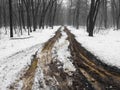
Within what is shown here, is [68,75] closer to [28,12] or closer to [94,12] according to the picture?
[94,12]

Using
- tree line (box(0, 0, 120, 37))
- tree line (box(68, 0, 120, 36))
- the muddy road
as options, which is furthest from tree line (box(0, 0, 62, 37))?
the muddy road

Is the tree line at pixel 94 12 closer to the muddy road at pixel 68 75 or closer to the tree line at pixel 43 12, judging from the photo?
the tree line at pixel 43 12

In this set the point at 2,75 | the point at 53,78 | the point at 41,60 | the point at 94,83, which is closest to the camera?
the point at 94,83

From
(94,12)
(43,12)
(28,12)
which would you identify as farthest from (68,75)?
(43,12)

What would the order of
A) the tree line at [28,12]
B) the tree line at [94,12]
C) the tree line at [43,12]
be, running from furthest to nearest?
1. the tree line at [28,12]
2. the tree line at [43,12]
3. the tree line at [94,12]

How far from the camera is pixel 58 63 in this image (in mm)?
9375

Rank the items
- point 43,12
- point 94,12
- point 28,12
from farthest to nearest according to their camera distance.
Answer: point 43,12 → point 28,12 → point 94,12

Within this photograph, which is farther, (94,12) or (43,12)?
(43,12)

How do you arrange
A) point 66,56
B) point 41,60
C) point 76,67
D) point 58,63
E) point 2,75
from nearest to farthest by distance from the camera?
point 2,75
point 76,67
point 58,63
point 41,60
point 66,56

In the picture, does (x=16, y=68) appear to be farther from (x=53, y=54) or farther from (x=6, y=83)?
(x=53, y=54)

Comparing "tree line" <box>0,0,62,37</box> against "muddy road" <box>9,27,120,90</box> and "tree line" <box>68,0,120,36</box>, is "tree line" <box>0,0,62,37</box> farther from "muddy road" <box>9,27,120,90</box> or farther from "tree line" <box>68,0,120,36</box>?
"muddy road" <box>9,27,120,90</box>

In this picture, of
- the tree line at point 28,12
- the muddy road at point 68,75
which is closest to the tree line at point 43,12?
the tree line at point 28,12

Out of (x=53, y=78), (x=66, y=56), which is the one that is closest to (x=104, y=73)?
(x=53, y=78)

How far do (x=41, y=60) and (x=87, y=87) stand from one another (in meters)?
4.19
